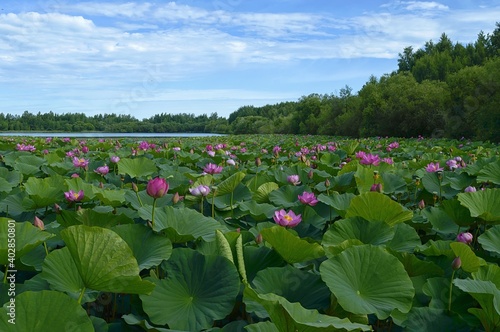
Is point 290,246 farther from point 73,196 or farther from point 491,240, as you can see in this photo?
point 73,196

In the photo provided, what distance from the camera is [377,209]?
1.53m

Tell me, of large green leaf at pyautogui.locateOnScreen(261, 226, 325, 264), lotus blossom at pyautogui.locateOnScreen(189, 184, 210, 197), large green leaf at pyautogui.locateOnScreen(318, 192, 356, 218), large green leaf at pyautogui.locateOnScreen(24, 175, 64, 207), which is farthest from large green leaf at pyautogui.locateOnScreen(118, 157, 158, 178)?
large green leaf at pyautogui.locateOnScreen(261, 226, 325, 264)

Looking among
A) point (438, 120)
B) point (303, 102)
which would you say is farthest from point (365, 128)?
point (303, 102)

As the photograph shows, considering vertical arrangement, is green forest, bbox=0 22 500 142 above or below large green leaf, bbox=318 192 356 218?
A: above

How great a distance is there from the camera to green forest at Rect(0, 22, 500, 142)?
20062 millimetres

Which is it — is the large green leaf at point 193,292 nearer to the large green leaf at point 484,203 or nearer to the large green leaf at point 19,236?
the large green leaf at point 19,236

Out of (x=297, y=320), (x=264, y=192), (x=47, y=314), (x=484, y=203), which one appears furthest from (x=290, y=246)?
(x=264, y=192)

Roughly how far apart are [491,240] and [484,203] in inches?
11.9

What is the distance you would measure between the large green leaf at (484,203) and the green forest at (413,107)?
17.7 m

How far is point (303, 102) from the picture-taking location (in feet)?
166

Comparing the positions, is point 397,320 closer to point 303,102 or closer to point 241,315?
point 241,315

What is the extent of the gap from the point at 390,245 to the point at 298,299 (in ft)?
1.63

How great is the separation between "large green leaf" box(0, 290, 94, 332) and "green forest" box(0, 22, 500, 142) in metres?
19.0

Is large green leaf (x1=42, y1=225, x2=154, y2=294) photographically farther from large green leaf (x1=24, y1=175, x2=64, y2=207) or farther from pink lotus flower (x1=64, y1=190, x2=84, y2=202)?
large green leaf (x1=24, y1=175, x2=64, y2=207)
